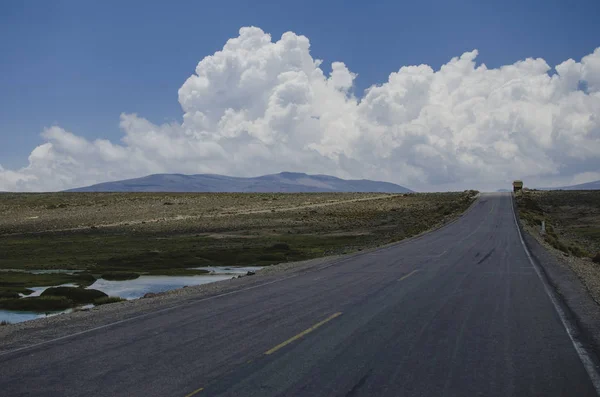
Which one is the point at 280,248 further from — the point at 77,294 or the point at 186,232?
the point at 186,232

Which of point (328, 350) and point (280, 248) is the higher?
point (328, 350)

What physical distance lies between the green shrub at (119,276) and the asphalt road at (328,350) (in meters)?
16.9

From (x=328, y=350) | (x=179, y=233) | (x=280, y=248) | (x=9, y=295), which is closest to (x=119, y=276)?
(x=9, y=295)

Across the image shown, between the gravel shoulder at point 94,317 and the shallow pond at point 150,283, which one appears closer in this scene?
the gravel shoulder at point 94,317

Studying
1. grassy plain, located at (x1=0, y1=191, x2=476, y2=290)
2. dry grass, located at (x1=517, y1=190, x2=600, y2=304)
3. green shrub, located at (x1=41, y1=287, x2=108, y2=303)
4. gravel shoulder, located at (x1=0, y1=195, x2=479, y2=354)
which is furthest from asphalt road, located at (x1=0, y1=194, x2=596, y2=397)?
grassy plain, located at (x1=0, y1=191, x2=476, y2=290)

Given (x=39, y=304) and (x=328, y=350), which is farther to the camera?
(x=39, y=304)

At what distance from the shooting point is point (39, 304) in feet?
80.9

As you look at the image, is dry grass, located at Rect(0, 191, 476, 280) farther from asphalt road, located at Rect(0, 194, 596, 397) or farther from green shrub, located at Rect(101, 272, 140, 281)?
asphalt road, located at Rect(0, 194, 596, 397)

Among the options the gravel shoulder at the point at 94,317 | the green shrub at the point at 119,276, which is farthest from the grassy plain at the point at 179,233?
the gravel shoulder at the point at 94,317

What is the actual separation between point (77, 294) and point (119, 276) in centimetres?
892

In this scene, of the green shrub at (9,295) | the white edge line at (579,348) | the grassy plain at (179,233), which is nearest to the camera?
the white edge line at (579,348)

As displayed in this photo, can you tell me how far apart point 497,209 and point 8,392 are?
276 feet

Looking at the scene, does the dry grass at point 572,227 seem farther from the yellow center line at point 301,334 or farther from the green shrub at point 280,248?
the green shrub at point 280,248

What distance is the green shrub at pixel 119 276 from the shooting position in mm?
35312
